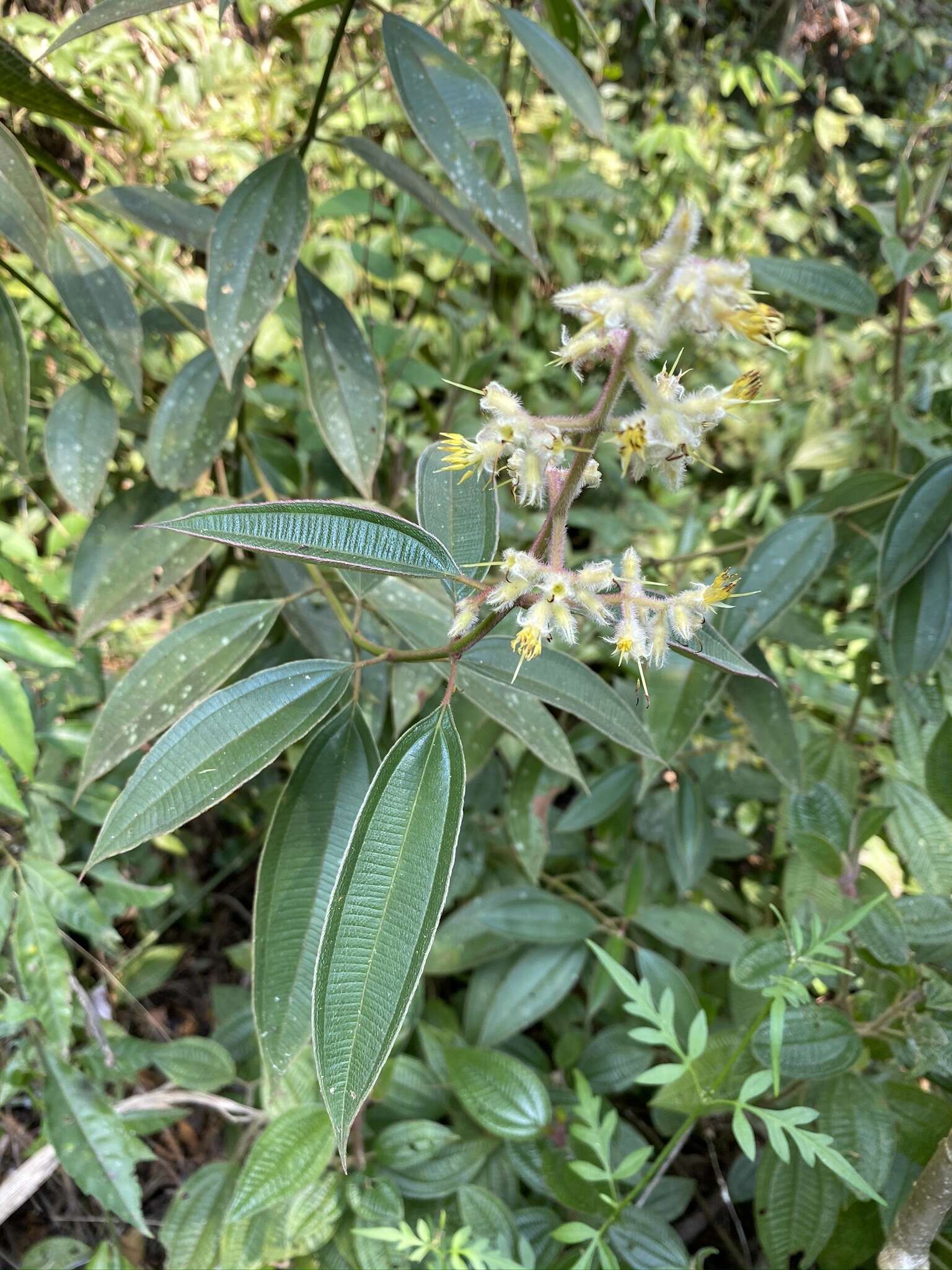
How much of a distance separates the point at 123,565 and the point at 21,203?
14.6 inches

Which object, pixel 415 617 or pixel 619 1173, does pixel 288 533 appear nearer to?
pixel 415 617

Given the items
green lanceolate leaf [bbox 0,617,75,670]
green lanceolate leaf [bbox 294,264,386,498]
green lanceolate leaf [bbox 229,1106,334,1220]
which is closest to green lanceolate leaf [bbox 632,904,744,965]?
green lanceolate leaf [bbox 229,1106,334,1220]

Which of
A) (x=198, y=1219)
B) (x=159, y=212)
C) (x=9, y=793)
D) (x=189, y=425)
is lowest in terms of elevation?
(x=198, y=1219)

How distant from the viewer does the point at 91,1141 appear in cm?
86

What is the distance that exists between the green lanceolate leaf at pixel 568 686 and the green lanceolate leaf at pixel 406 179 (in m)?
0.55

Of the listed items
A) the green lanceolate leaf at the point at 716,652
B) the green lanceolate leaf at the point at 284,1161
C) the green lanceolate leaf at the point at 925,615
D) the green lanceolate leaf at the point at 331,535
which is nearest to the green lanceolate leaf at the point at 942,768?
the green lanceolate leaf at the point at 925,615

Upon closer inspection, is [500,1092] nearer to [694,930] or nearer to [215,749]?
[694,930]

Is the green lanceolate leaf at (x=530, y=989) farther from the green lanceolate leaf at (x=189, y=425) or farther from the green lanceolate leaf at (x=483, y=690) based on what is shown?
the green lanceolate leaf at (x=189, y=425)

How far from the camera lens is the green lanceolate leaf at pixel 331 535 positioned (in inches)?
19.5

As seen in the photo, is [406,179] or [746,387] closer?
[746,387]

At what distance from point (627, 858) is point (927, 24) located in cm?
306

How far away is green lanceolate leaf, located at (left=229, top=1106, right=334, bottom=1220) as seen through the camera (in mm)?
795

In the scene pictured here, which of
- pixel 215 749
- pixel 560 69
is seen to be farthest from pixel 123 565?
pixel 560 69

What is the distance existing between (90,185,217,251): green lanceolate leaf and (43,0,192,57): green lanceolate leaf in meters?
0.27
